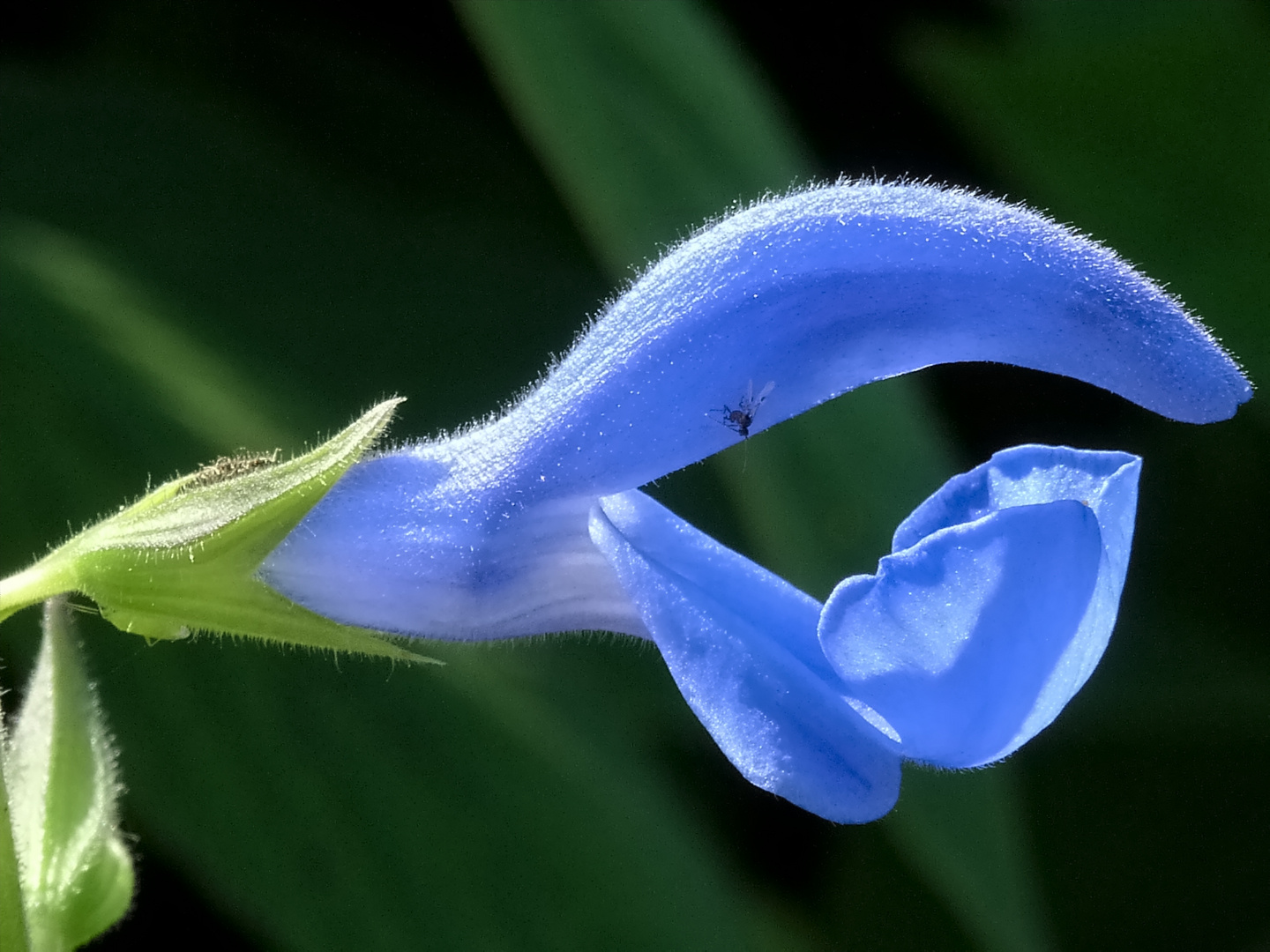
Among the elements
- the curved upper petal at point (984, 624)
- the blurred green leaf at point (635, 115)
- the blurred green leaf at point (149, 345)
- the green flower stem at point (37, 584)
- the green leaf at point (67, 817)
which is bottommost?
the curved upper petal at point (984, 624)

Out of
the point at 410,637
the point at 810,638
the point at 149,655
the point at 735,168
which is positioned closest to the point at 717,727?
the point at 810,638

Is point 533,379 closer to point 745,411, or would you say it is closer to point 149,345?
point 149,345

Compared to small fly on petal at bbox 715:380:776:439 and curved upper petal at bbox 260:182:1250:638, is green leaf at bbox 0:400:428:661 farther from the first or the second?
small fly on petal at bbox 715:380:776:439

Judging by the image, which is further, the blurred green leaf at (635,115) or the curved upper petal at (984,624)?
the blurred green leaf at (635,115)

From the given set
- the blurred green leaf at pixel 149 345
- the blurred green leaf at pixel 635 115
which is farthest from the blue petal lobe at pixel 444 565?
the blurred green leaf at pixel 635 115

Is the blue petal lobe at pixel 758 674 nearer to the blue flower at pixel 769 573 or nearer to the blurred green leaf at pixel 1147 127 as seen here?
the blue flower at pixel 769 573

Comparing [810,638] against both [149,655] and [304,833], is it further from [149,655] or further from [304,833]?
[149,655]
